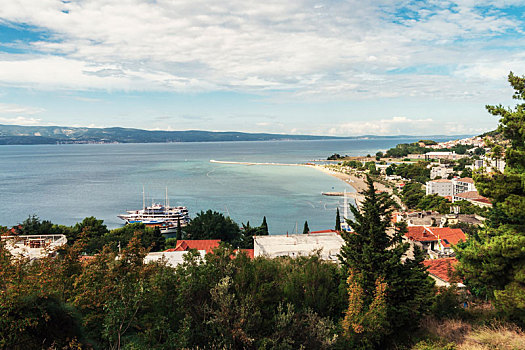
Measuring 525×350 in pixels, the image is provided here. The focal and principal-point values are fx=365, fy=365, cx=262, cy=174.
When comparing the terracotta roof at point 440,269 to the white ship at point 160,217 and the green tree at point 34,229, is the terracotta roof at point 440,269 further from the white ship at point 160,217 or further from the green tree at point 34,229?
the white ship at point 160,217

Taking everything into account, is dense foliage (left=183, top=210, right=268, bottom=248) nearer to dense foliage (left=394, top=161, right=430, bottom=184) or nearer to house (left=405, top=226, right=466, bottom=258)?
house (left=405, top=226, right=466, bottom=258)

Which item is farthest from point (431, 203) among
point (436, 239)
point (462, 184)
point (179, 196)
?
point (179, 196)

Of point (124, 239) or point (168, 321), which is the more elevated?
point (168, 321)

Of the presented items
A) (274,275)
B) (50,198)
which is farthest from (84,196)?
(274,275)

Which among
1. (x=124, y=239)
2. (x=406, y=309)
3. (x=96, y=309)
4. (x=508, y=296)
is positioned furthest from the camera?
(x=124, y=239)

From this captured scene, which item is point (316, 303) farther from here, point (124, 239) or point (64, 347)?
point (124, 239)

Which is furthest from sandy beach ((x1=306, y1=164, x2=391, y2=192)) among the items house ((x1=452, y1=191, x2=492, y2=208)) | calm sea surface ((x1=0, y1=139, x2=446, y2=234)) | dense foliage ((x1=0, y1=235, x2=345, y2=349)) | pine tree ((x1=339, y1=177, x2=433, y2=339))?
dense foliage ((x1=0, y1=235, x2=345, y2=349))

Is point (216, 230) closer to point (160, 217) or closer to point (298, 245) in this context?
point (298, 245)
